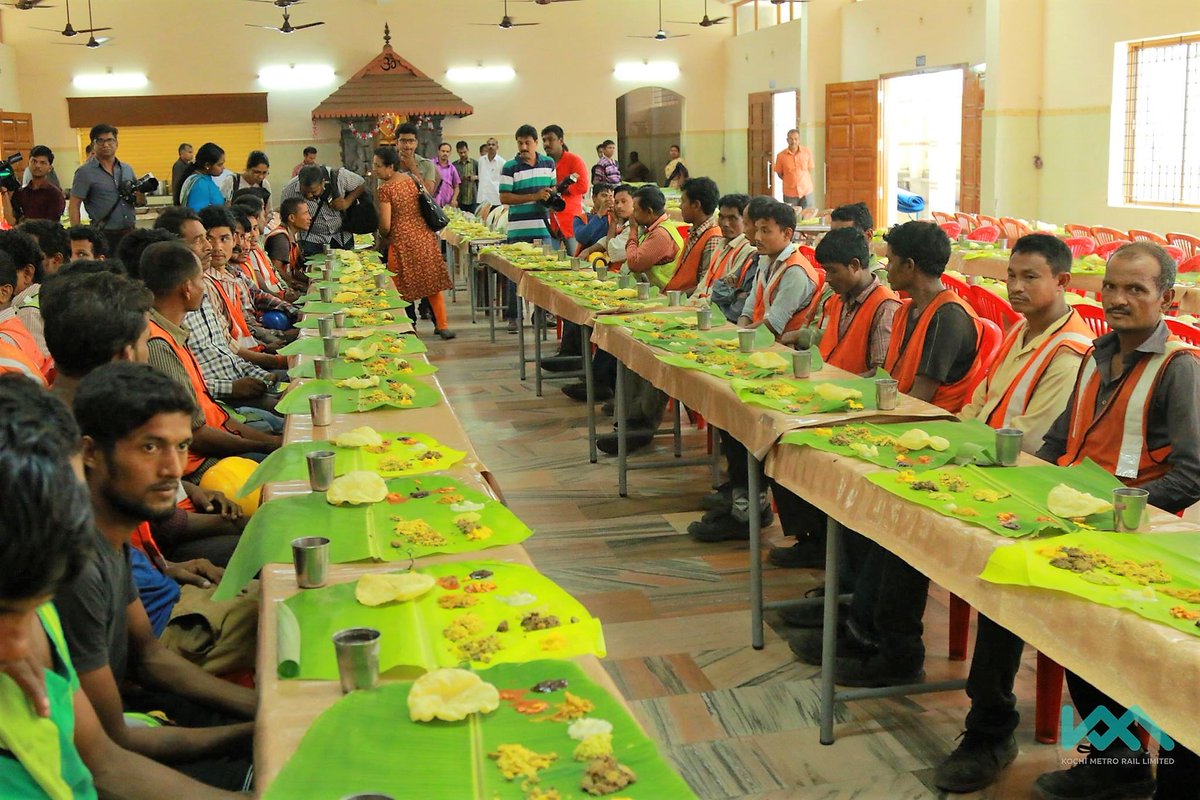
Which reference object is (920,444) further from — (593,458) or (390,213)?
(390,213)

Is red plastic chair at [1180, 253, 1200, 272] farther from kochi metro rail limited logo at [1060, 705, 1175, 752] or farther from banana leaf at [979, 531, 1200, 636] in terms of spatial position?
banana leaf at [979, 531, 1200, 636]

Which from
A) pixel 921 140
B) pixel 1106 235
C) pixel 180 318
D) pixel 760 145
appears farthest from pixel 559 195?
pixel 760 145

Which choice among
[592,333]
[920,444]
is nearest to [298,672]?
[920,444]

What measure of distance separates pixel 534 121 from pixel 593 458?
1433cm

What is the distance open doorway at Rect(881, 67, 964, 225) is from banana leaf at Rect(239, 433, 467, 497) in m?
12.3

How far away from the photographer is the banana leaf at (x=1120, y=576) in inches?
67.3

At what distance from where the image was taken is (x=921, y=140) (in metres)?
15.5

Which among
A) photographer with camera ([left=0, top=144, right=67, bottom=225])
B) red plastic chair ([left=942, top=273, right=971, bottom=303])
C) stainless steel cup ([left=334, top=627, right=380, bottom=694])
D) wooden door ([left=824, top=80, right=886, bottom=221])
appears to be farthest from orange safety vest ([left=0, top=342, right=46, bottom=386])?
wooden door ([left=824, top=80, right=886, bottom=221])

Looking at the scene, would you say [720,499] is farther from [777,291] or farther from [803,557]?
[777,291]

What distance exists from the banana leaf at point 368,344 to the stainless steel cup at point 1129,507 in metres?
2.62

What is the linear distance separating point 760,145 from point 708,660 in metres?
16.2

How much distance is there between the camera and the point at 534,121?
18859 millimetres

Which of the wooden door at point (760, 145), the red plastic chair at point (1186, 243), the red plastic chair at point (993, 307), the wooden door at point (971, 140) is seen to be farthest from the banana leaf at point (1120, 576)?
the wooden door at point (760, 145)

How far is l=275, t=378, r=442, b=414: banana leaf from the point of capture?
321 centimetres
